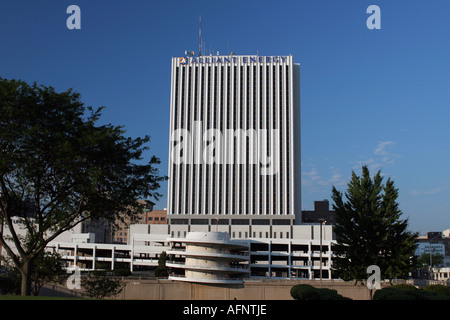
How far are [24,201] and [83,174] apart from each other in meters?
7.94

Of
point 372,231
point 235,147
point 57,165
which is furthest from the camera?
point 235,147

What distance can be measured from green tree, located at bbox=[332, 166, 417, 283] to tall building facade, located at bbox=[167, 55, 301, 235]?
299 ft

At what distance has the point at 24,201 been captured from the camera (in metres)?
43.6

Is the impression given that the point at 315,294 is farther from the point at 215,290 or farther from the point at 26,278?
the point at 215,290

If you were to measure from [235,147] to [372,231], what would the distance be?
99433 mm

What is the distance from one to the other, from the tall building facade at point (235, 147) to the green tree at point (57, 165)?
119427 mm

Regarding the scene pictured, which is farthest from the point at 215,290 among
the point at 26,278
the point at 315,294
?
the point at 26,278

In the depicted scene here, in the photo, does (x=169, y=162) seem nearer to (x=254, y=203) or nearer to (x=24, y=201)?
(x=254, y=203)

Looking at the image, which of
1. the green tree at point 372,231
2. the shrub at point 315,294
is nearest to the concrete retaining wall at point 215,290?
the green tree at point 372,231

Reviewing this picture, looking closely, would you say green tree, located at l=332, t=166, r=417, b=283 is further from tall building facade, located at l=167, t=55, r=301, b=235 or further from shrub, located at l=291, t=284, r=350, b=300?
tall building facade, located at l=167, t=55, r=301, b=235

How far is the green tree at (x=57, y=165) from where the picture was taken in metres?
38.2

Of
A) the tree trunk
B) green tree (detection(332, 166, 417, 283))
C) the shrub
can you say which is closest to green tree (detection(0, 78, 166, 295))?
the tree trunk

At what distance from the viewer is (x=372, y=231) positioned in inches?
2712

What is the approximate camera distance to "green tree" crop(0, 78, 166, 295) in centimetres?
3825
